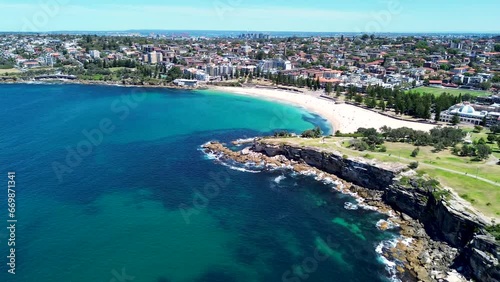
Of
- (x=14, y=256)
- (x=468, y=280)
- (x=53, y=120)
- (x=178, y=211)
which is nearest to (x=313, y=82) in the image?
(x=53, y=120)

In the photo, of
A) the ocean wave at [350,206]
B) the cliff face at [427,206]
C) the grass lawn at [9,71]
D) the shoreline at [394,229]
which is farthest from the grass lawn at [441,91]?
the grass lawn at [9,71]

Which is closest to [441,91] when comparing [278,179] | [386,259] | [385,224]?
[278,179]

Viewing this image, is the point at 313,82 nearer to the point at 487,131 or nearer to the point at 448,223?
the point at 487,131

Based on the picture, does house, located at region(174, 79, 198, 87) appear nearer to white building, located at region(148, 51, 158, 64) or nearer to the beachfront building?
white building, located at region(148, 51, 158, 64)

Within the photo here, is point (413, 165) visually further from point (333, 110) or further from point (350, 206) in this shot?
point (333, 110)

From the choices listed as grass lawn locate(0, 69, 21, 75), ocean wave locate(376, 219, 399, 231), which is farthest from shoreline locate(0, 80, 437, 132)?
ocean wave locate(376, 219, 399, 231)

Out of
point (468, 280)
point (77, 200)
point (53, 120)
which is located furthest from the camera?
point (53, 120)

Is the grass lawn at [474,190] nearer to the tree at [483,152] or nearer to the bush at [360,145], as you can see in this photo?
the tree at [483,152]
